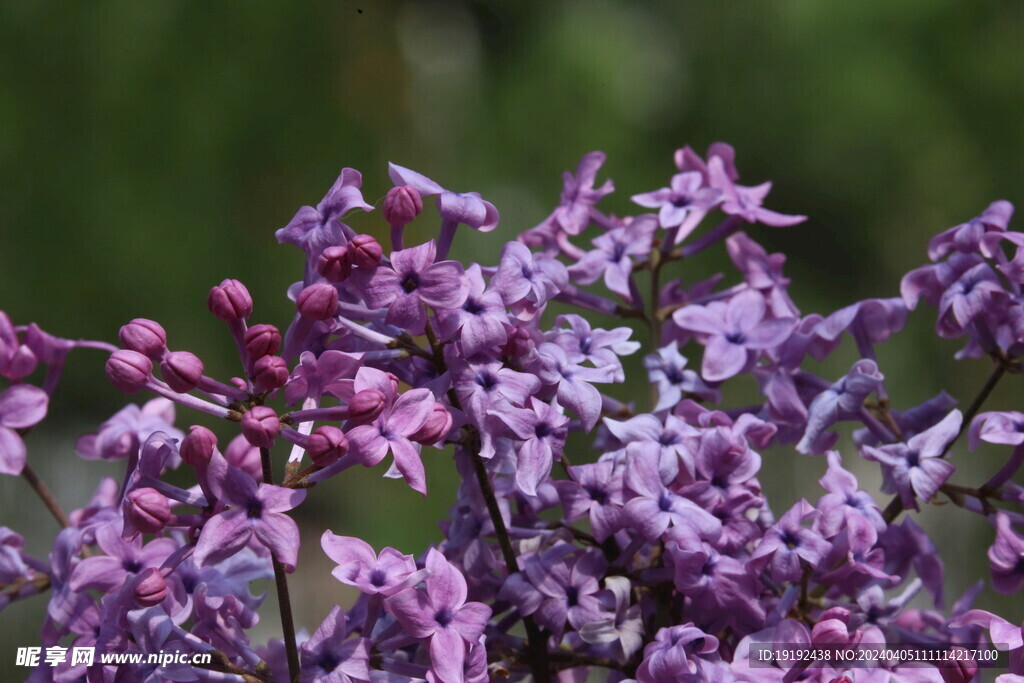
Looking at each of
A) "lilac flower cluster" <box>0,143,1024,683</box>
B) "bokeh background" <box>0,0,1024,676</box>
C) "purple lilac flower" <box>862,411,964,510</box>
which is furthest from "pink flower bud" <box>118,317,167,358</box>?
"bokeh background" <box>0,0,1024,676</box>

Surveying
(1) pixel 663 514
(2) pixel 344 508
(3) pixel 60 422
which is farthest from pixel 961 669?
(3) pixel 60 422

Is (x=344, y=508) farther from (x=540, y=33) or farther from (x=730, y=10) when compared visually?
(x=730, y=10)

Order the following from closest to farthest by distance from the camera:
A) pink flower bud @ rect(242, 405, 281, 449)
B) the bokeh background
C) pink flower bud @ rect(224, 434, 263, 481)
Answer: pink flower bud @ rect(242, 405, 281, 449) → pink flower bud @ rect(224, 434, 263, 481) → the bokeh background

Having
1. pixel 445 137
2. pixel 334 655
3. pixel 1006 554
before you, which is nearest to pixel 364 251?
pixel 334 655

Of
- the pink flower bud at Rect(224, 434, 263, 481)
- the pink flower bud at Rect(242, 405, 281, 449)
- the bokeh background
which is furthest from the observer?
the bokeh background

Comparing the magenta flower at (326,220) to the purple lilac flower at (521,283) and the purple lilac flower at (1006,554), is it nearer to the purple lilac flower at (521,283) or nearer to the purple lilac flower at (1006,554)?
the purple lilac flower at (521,283)

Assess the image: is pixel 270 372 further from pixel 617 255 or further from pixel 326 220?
pixel 617 255

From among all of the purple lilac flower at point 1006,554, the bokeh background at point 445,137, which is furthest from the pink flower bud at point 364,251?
the bokeh background at point 445,137

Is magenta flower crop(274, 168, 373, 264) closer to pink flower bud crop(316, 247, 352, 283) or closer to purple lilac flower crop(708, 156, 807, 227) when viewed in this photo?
pink flower bud crop(316, 247, 352, 283)
